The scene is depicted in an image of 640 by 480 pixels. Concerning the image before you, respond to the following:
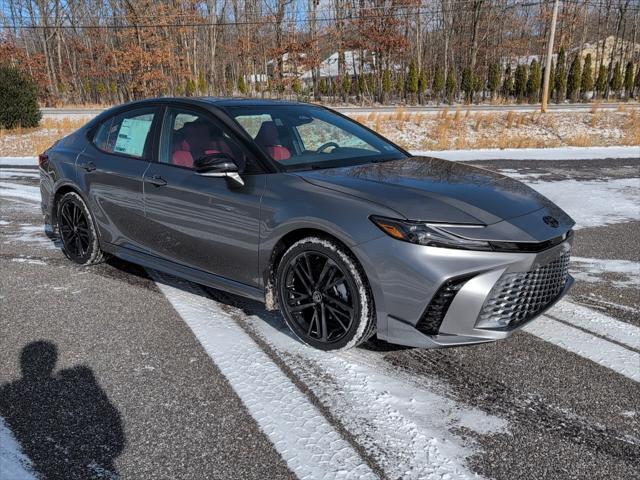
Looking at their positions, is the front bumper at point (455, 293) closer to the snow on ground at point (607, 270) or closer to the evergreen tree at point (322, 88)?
the snow on ground at point (607, 270)

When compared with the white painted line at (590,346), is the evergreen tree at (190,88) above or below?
above

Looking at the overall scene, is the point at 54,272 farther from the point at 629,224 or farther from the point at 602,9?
the point at 602,9

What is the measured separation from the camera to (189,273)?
4.00 m

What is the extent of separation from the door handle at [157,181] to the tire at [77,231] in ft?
3.50

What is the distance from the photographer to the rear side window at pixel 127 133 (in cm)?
437

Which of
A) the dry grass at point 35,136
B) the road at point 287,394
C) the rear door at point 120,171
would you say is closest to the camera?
the road at point 287,394

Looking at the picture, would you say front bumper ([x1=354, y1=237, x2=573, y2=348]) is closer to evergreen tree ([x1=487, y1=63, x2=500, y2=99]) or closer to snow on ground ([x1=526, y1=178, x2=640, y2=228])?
snow on ground ([x1=526, y1=178, x2=640, y2=228])

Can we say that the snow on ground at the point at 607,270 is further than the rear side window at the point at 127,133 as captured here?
Yes

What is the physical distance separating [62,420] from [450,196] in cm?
235

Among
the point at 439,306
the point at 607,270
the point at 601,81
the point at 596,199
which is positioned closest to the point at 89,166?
the point at 439,306

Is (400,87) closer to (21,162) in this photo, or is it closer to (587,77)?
(587,77)

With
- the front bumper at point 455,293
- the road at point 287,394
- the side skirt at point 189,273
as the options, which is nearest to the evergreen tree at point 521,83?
the road at point 287,394

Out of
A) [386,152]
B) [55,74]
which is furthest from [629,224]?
[55,74]

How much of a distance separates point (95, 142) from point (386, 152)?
2617mm
